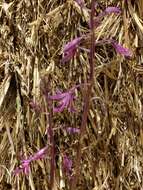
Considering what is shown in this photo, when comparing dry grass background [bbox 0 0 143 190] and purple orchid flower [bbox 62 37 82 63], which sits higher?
purple orchid flower [bbox 62 37 82 63]

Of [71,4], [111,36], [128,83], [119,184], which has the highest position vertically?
[71,4]

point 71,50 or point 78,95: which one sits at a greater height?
point 71,50

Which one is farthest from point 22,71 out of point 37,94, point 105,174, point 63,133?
point 105,174

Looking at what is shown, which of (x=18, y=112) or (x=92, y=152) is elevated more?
(x=18, y=112)

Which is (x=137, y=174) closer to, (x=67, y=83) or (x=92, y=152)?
(x=92, y=152)

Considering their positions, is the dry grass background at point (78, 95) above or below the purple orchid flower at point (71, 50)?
below

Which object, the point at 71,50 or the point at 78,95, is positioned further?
the point at 78,95

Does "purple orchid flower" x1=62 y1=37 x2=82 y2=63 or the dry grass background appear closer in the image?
"purple orchid flower" x1=62 y1=37 x2=82 y2=63

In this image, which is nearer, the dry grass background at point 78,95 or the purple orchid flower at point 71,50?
the purple orchid flower at point 71,50
